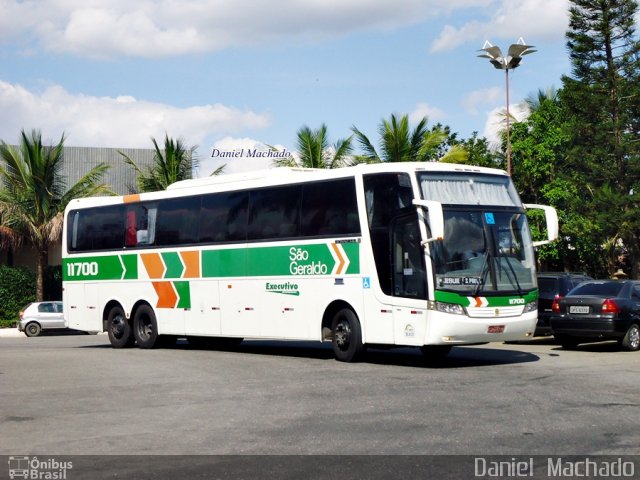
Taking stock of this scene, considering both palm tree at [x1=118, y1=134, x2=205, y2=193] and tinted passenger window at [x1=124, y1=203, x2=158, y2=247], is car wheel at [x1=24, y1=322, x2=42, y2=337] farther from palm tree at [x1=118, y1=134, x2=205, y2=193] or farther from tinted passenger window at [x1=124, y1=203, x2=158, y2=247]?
tinted passenger window at [x1=124, y1=203, x2=158, y2=247]

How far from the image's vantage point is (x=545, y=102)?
5359 cm

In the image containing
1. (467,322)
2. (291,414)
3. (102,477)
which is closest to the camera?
(102,477)

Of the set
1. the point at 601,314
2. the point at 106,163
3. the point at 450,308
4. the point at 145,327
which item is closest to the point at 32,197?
the point at 106,163

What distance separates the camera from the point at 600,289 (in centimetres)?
2289

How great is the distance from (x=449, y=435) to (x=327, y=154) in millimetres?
34441

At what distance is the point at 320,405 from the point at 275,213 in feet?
27.8

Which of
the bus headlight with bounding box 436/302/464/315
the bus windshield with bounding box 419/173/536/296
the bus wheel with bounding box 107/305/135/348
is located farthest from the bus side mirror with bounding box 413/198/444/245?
the bus wheel with bounding box 107/305/135/348

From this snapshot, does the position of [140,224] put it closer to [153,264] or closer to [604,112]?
[153,264]

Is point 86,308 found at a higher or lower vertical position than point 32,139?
lower

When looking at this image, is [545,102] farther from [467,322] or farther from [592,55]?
[467,322]

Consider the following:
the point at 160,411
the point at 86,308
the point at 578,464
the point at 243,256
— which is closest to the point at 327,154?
the point at 86,308

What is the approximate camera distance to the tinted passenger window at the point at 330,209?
19109 millimetres

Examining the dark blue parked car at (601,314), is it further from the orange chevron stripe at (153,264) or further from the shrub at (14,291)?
the shrub at (14,291)

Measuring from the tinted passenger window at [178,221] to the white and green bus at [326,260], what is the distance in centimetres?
4
